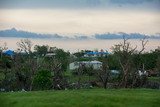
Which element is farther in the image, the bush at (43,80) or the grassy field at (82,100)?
the bush at (43,80)

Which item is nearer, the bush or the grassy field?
the grassy field

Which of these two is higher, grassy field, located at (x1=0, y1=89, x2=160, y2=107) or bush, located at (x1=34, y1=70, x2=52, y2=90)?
grassy field, located at (x1=0, y1=89, x2=160, y2=107)

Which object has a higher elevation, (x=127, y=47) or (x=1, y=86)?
(x=127, y=47)

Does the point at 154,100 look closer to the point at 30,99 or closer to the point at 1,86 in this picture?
the point at 30,99

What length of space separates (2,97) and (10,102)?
1373mm

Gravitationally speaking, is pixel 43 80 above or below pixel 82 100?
below

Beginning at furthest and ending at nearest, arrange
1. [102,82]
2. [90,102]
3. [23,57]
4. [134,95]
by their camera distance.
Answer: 1. [23,57]
2. [102,82]
3. [134,95]
4. [90,102]

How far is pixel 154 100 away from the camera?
13219 mm

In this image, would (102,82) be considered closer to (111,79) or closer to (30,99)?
(111,79)

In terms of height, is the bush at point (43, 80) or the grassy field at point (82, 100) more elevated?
the grassy field at point (82, 100)

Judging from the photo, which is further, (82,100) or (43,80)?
(43,80)

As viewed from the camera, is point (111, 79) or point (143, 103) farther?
point (111, 79)

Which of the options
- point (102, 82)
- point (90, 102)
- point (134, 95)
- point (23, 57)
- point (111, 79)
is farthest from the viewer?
point (23, 57)

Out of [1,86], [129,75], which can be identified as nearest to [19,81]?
[1,86]
